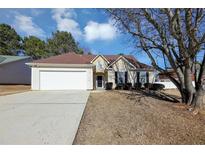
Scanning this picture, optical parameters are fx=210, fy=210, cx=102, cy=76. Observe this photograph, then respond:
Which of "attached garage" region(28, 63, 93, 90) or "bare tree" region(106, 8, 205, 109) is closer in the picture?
"bare tree" region(106, 8, 205, 109)

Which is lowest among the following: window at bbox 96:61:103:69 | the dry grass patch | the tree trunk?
the dry grass patch

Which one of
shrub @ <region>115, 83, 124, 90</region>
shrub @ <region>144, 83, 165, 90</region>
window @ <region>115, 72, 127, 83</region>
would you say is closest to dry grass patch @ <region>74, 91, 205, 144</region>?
shrub @ <region>115, 83, 124, 90</region>

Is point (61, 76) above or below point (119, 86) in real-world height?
above

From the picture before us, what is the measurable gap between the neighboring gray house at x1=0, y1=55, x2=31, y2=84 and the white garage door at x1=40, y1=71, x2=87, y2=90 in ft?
31.4

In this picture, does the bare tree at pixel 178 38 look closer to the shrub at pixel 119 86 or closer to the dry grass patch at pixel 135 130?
the dry grass patch at pixel 135 130

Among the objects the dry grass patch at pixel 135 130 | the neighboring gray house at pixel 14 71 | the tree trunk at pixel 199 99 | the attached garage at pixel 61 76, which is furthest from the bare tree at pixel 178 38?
the neighboring gray house at pixel 14 71

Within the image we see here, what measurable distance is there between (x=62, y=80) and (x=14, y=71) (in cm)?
1161

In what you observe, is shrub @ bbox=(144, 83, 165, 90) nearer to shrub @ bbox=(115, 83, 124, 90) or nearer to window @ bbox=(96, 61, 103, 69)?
shrub @ bbox=(115, 83, 124, 90)

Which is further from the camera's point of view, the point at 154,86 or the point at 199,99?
the point at 154,86

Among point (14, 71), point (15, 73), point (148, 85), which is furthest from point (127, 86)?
point (14, 71)

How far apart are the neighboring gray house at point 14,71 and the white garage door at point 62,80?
31.4 ft

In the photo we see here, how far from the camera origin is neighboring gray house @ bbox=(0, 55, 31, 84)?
28022 mm

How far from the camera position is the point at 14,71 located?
2952 centimetres

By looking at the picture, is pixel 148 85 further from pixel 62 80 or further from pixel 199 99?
pixel 199 99
